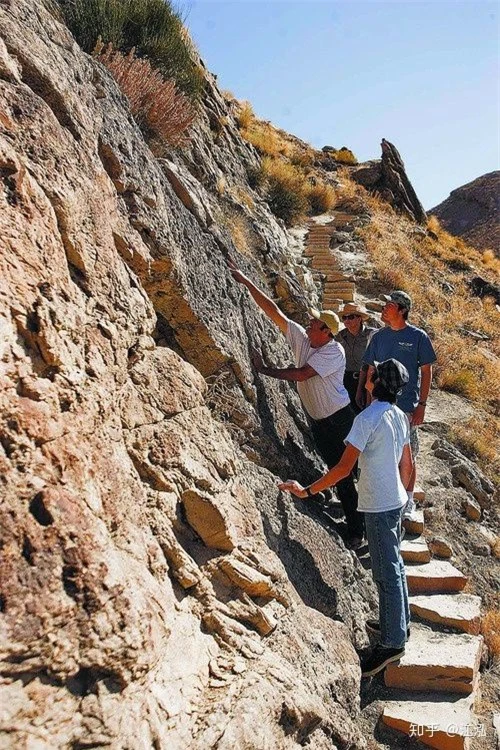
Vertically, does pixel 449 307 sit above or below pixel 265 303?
above

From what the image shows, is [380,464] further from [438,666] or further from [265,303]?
[265,303]

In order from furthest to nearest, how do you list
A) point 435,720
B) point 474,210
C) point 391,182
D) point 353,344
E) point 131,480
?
point 474,210 → point 391,182 → point 353,344 → point 435,720 → point 131,480

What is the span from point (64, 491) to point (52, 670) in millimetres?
548

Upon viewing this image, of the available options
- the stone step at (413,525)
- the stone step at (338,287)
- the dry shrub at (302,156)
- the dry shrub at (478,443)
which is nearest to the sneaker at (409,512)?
the stone step at (413,525)

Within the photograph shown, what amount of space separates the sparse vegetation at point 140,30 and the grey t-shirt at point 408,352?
3.64 m

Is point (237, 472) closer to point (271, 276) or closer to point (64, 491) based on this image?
point (64, 491)

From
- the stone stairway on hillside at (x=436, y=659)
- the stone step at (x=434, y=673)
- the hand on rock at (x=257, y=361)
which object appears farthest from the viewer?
the hand on rock at (x=257, y=361)

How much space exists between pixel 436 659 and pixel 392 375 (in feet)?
6.39

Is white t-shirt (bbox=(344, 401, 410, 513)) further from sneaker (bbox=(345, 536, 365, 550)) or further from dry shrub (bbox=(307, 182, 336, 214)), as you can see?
dry shrub (bbox=(307, 182, 336, 214))

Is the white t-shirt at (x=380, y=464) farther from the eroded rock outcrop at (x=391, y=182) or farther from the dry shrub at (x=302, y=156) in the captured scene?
the eroded rock outcrop at (x=391, y=182)

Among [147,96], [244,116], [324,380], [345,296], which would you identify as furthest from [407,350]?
[244,116]

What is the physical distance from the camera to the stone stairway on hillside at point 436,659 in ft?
11.8

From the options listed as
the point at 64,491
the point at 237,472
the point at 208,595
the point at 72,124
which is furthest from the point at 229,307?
the point at 64,491

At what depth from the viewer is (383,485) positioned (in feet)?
11.6
